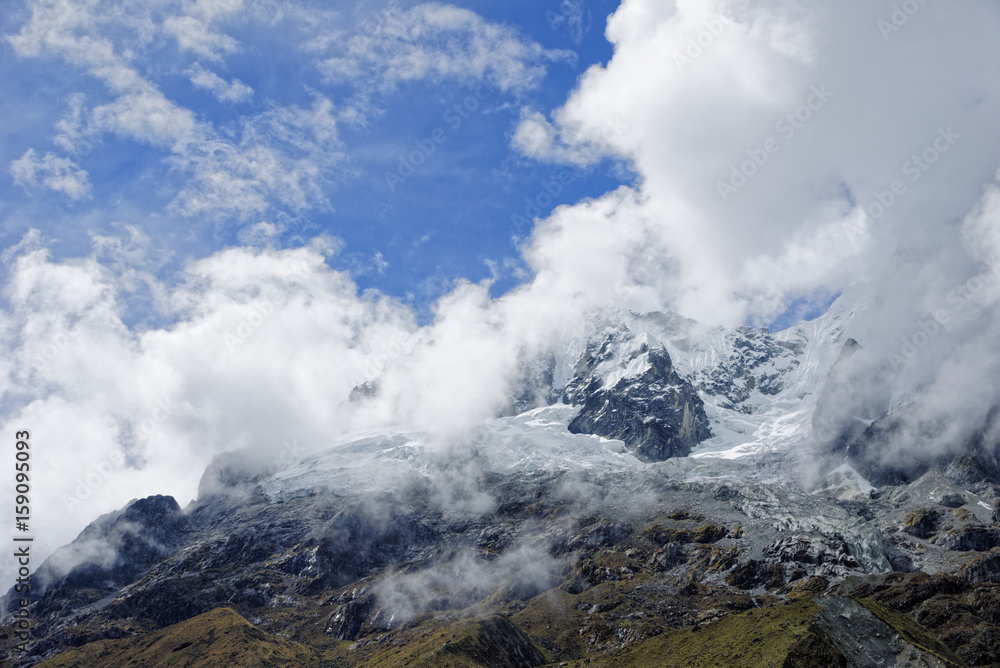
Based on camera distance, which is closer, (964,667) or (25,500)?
(25,500)

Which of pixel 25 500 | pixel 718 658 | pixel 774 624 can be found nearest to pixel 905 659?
pixel 774 624

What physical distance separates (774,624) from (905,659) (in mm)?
31436

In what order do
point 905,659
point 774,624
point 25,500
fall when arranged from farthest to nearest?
point 774,624 → point 905,659 → point 25,500

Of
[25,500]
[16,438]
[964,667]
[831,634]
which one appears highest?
[16,438]

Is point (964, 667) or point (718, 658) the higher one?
point (718, 658)

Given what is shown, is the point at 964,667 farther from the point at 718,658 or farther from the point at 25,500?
the point at 25,500

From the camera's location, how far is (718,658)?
193625 mm

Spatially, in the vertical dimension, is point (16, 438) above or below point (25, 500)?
Result: above

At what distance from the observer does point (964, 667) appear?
190750 mm

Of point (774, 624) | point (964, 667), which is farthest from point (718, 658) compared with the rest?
point (964, 667)

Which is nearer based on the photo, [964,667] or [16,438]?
[16,438]

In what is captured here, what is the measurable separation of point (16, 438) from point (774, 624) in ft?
621

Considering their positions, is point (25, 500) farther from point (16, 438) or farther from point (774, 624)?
point (774, 624)

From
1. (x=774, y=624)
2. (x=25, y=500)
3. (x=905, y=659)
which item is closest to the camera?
(x=25, y=500)
